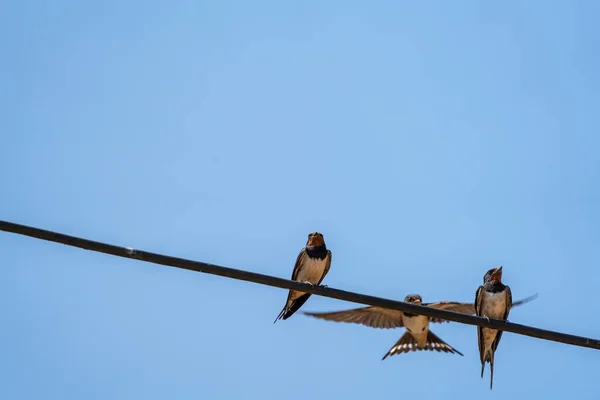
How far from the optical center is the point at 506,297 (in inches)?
319

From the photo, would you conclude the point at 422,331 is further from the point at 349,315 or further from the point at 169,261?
the point at 169,261

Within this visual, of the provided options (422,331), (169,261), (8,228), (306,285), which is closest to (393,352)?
(422,331)

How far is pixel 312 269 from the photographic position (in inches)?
356

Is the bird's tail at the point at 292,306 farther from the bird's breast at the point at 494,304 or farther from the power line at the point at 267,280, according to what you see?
the power line at the point at 267,280

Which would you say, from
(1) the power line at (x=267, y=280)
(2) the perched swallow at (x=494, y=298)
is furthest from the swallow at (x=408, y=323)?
(1) the power line at (x=267, y=280)

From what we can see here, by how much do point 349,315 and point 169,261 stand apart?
4.33 metres

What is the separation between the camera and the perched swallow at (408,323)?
345 inches

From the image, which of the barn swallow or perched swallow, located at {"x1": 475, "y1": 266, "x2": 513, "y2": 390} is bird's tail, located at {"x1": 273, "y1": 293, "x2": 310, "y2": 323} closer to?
the barn swallow

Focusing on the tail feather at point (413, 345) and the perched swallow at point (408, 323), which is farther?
the tail feather at point (413, 345)

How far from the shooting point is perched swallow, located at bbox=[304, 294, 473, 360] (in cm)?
877

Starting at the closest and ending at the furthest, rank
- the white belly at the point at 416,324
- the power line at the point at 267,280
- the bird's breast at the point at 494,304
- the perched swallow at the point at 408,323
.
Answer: the power line at the point at 267,280 → the bird's breast at the point at 494,304 → the perched swallow at the point at 408,323 → the white belly at the point at 416,324

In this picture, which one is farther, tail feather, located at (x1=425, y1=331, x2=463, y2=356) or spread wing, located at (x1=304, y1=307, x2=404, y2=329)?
tail feather, located at (x1=425, y1=331, x2=463, y2=356)

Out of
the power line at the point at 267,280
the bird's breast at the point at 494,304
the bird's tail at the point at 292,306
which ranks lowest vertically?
the power line at the point at 267,280

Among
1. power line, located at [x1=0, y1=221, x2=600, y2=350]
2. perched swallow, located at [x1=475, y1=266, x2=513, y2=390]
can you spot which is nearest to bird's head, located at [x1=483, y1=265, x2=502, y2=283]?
perched swallow, located at [x1=475, y1=266, x2=513, y2=390]
